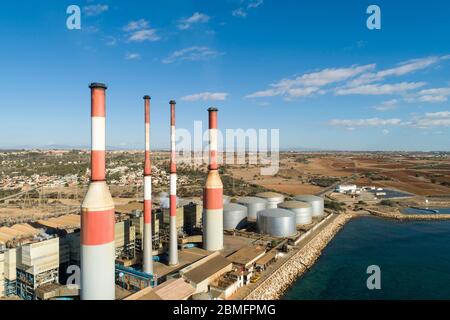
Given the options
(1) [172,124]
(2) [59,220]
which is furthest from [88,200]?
(2) [59,220]

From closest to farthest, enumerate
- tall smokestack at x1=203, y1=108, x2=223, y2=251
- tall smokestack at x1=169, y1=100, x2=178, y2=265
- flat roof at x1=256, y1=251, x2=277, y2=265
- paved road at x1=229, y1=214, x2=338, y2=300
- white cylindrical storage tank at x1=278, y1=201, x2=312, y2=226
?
paved road at x1=229, y1=214, x2=338, y2=300
tall smokestack at x1=169, y1=100, x2=178, y2=265
flat roof at x1=256, y1=251, x2=277, y2=265
tall smokestack at x1=203, y1=108, x2=223, y2=251
white cylindrical storage tank at x1=278, y1=201, x2=312, y2=226

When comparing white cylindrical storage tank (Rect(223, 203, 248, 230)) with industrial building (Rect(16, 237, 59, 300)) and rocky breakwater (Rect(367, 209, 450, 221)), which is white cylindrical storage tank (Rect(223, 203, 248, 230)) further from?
rocky breakwater (Rect(367, 209, 450, 221))

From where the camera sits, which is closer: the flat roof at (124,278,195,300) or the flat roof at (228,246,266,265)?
the flat roof at (124,278,195,300)

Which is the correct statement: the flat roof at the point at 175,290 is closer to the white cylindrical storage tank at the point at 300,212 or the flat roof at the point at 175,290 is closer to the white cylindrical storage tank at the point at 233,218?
the white cylindrical storage tank at the point at 233,218

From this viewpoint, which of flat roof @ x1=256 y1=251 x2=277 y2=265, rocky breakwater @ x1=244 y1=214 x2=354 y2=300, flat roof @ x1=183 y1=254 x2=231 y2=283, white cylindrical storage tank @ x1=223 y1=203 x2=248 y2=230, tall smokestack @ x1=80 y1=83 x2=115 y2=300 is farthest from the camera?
white cylindrical storage tank @ x1=223 y1=203 x2=248 y2=230

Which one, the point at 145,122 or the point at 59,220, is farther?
the point at 59,220

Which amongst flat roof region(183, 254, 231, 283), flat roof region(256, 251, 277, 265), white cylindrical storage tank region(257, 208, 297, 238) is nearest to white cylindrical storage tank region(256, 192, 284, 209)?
white cylindrical storage tank region(257, 208, 297, 238)

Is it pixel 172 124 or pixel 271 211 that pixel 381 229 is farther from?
pixel 172 124
